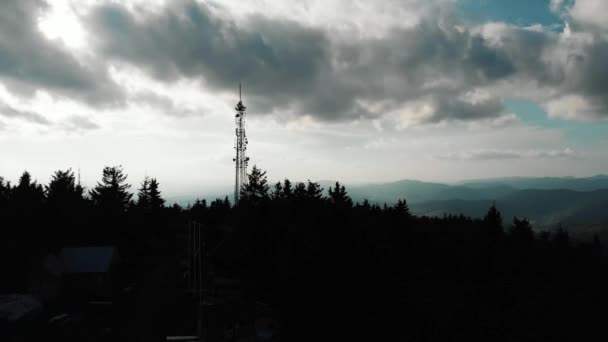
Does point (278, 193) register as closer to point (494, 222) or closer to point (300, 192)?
point (300, 192)

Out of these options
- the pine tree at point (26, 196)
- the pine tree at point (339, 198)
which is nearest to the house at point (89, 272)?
the pine tree at point (26, 196)

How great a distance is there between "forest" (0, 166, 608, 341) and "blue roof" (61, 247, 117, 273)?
6.20 ft

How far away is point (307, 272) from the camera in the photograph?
2892 centimetres

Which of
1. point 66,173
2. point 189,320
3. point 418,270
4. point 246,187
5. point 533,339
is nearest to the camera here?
point 189,320

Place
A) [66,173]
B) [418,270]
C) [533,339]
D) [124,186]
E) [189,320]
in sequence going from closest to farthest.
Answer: [189,320], [533,339], [418,270], [66,173], [124,186]

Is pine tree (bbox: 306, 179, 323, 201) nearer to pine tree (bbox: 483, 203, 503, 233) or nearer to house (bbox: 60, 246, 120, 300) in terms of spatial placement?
house (bbox: 60, 246, 120, 300)

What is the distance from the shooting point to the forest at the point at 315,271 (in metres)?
29.1

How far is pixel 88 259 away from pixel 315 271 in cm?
3154

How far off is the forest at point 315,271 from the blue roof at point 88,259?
74.4 inches

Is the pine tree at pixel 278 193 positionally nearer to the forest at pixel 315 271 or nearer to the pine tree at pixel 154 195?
the forest at pixel 315 271

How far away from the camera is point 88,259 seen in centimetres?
4566

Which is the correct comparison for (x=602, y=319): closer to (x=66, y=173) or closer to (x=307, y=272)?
(x=307, y=272)

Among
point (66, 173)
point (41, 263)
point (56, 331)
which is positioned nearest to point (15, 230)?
point (41, 263)

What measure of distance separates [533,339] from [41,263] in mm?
50306
